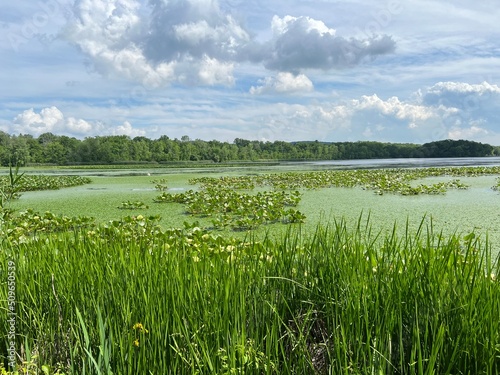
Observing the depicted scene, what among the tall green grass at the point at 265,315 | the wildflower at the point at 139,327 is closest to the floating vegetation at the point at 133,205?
the tall green grass at the point at 265,315

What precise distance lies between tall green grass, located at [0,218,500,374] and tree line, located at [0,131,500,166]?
4716 centimetres

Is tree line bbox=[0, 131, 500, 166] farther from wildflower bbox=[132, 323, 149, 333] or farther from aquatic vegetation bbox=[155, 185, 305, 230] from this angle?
wildflower bbox=[132, 323, 149, 333]

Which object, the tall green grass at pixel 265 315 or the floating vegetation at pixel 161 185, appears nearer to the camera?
the tall green grass at pixel 265 315

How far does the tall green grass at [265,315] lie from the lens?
1.45 metres

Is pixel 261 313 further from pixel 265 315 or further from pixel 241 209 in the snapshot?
pixel 241 209

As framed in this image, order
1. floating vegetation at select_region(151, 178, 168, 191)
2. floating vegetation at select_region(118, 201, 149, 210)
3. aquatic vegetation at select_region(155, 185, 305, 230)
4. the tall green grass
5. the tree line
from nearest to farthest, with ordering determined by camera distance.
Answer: the tall green grass
aquatic vegetation at select_region(155, 185, 305, 230)
floating vegetation at select_region(118, 201, 149, 210)
floating vegetation at select_region(151, 178, 168, 191)
the tree line

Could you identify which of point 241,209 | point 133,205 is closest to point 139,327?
point 241,209

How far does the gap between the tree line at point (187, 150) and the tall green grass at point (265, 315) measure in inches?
1857

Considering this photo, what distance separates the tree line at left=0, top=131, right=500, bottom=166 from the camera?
57.1 metres

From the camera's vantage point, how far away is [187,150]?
2625 inches

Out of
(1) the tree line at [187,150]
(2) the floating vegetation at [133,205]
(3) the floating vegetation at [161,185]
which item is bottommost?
(2) the floating vegetation at [133,205]

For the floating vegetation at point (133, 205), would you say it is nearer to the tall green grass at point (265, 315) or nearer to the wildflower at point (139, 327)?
the tall green grass at point (265, 315)

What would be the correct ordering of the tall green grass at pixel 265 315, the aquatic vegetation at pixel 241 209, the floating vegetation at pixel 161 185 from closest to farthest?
the tall green grass at pixel 265 315, the aquatic vegetation at pixel 241 209, the floating vegetation at pixel 161 185

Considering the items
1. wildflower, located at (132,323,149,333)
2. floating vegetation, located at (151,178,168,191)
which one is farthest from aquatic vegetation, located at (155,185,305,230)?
wildflower, located at (132,323,149,333)
